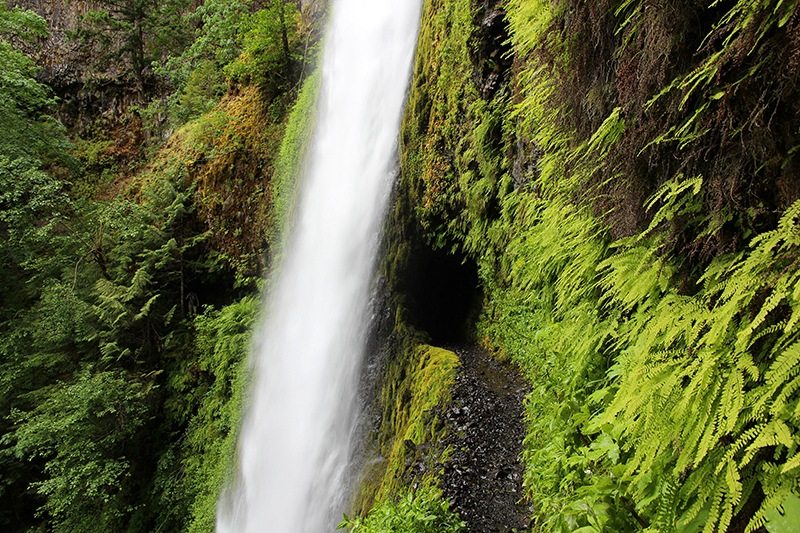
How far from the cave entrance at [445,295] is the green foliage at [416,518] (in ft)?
11.2

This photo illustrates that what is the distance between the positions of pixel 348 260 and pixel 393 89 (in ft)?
10.8

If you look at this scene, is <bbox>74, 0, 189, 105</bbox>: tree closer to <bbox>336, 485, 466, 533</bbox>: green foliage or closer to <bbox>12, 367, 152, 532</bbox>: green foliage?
<bbox>12, 367, 152, 532</bbox>: green foliage

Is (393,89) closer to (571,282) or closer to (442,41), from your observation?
(442,41)

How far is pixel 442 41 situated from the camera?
6.37m

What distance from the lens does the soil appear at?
11.4 ft

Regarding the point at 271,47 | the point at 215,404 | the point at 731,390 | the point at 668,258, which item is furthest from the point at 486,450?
the point at 271,47

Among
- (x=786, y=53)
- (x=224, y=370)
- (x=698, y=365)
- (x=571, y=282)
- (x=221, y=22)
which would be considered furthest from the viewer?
(x=221, y=22)

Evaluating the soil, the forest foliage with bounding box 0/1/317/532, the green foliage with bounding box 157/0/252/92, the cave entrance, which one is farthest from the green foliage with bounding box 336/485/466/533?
the green foliage with bounding box 157/0/252/92

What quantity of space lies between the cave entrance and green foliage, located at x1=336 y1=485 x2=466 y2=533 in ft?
11.2

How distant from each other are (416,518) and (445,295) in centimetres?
462

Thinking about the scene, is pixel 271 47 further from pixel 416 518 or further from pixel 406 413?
pixel 416 518

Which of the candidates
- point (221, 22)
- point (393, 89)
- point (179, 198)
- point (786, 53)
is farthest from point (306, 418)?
point (221, 22)

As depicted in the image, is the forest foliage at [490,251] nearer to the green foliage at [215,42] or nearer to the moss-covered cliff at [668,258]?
the moss-covered cliff at [668,258]

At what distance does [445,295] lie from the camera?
298 inches
